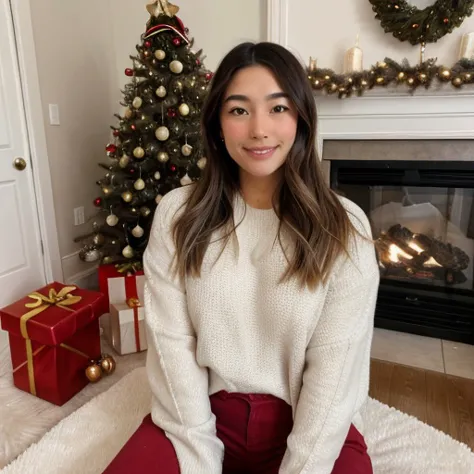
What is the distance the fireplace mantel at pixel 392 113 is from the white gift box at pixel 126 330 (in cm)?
130

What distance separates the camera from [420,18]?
1.78m

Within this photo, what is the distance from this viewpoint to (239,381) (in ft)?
3.13

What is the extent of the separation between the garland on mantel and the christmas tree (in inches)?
22.7

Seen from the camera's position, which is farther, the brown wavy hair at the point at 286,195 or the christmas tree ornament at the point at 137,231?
the christmas tree ornament at the point at 137,231

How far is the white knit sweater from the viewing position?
0.87 metres

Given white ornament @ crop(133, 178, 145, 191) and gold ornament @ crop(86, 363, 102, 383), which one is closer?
gold ornament @ crop(86, 363, 102, 383)

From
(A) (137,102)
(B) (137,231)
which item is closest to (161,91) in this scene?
(A) (137,102)

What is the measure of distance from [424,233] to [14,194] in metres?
2.26

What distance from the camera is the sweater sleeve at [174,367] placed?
3.00 feet

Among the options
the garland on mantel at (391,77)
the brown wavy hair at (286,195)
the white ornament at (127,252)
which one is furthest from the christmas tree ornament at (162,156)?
the brown wavy hair at (286,195)

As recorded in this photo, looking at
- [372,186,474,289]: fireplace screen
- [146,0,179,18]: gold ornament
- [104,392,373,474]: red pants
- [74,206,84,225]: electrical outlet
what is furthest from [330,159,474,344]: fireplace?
[74,206,84,225]: electrical outlet

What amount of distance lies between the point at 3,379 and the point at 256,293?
1447mm

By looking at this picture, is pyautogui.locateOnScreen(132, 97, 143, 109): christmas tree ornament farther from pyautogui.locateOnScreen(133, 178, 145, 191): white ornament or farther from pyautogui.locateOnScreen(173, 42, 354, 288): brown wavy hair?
pyautogui.locateOnScreen(173, 42, 354, 288): brown wavy hair

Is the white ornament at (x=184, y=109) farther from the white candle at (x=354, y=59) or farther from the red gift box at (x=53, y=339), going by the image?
the red gift box at (x=53, y=339)
